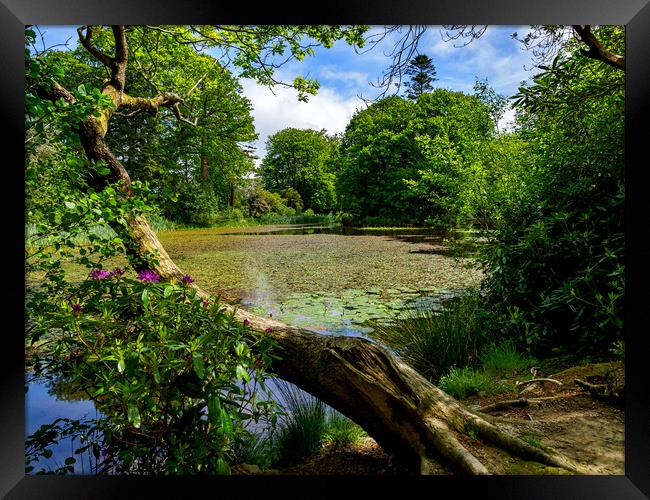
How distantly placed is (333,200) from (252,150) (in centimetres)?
133

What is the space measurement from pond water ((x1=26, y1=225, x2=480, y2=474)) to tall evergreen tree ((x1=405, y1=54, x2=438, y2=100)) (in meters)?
1.67

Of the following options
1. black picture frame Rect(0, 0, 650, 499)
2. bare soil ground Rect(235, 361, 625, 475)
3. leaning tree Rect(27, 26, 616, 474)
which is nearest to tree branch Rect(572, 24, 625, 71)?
black picture frame Rect(0, 0, 650, 499)

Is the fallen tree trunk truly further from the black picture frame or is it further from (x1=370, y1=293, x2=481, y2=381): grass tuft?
(x1=370, y1=293, x2=481, y2=381): grass tuft

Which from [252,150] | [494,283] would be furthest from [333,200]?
[494,283]

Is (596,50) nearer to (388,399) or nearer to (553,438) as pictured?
(553,438)

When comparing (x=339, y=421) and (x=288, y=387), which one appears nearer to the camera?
(x=339, y=421)

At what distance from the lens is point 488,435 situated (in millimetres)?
1483

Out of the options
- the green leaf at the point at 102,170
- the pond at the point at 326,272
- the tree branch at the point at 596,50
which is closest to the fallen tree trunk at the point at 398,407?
the green leaf at the point at 102,170

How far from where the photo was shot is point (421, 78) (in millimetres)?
3402

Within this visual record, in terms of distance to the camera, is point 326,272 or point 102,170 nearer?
point 102,170

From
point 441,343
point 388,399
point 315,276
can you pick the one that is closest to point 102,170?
point 388,399
